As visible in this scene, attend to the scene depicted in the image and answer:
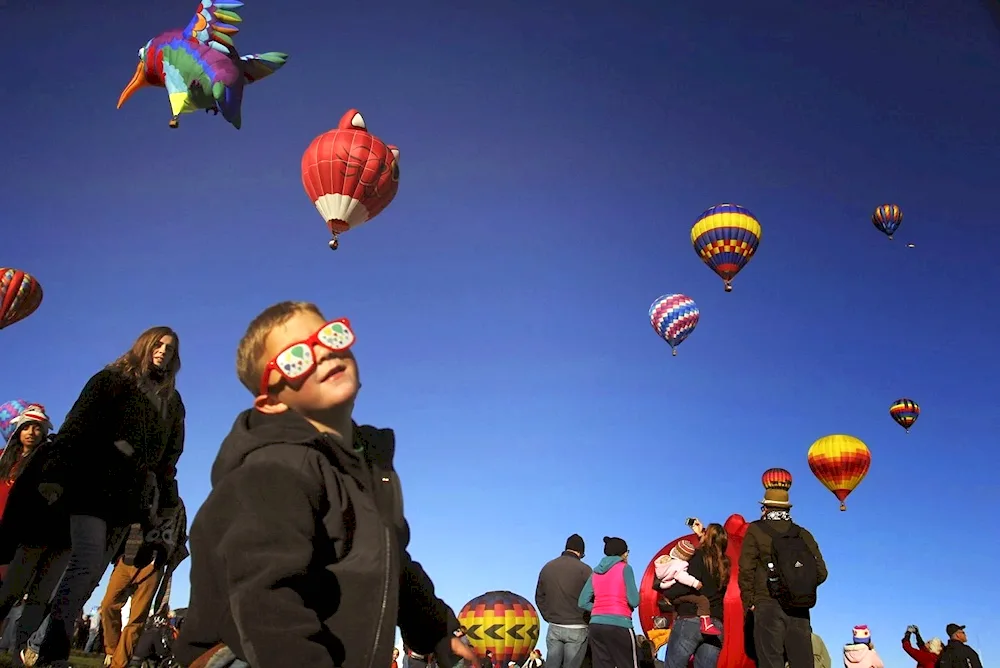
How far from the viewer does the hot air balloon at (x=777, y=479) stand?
7.84 meters

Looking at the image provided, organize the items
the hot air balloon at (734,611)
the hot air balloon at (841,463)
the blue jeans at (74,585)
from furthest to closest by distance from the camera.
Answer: the hot air balloon at (841,463)
the hot air balloon at (734,611)
the blue jeans at (74,585)

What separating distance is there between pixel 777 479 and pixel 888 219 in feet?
113

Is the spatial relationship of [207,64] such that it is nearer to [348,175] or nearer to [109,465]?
[348,175]

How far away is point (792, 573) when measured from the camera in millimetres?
7066

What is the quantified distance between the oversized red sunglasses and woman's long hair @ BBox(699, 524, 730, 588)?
7.15 metres

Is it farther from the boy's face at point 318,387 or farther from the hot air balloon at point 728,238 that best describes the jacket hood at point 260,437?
the hot air balloon at point 728,238

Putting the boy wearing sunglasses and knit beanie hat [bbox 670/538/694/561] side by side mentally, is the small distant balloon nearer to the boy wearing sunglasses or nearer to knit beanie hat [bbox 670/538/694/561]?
knit beanie hat [bbox 670/538/694/561]

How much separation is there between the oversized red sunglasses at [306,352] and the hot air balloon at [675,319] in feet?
97.1

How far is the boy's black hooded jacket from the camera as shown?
5.95 feet

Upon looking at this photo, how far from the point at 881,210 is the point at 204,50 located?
3361cm

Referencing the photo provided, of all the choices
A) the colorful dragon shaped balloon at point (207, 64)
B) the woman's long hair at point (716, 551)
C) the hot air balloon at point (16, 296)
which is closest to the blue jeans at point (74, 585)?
the woman's long hair at point (716, 551)

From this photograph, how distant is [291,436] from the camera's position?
204 cm

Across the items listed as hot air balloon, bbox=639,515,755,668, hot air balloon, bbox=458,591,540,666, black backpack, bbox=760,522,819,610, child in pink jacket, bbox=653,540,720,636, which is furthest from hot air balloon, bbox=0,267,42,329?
black backpack, bbox=760,522,819,610

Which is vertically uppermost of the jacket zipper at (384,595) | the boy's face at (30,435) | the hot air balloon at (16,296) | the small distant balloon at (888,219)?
the small distant balloon at (888,219)
